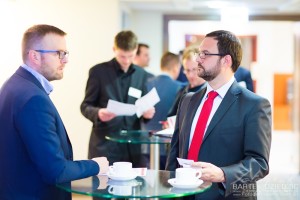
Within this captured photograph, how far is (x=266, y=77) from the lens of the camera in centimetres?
1125

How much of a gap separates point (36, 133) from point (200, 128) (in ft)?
2.56

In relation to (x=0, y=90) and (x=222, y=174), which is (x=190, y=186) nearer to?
(x=222, y=174)

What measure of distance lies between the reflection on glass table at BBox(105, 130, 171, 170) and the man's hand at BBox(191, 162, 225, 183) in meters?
1.25

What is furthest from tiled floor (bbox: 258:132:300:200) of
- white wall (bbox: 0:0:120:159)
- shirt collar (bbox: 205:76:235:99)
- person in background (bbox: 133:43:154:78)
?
white wall (bbox: 0:0:120:159)

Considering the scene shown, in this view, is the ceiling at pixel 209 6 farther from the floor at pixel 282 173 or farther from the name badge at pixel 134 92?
the name badge at pixel 134 92

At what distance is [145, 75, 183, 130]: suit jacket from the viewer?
4.75 meters

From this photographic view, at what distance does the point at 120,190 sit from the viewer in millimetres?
1936

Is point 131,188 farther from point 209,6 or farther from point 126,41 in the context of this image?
point 209,6

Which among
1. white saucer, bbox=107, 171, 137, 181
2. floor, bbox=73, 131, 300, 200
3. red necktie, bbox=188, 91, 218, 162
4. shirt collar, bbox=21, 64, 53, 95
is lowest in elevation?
floor, bbox=73, 131, 300, 200

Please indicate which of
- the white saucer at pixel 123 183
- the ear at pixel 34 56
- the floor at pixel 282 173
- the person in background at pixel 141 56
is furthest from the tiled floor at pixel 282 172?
the person in background at pixel 141 56

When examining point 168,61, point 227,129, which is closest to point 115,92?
point 168,61

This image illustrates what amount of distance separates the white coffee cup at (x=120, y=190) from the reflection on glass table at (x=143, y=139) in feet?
4.47

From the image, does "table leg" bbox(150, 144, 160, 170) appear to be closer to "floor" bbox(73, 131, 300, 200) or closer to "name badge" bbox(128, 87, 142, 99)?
"name badge" bbox(128, 87, 142, 99)

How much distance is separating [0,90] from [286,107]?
11.0m
